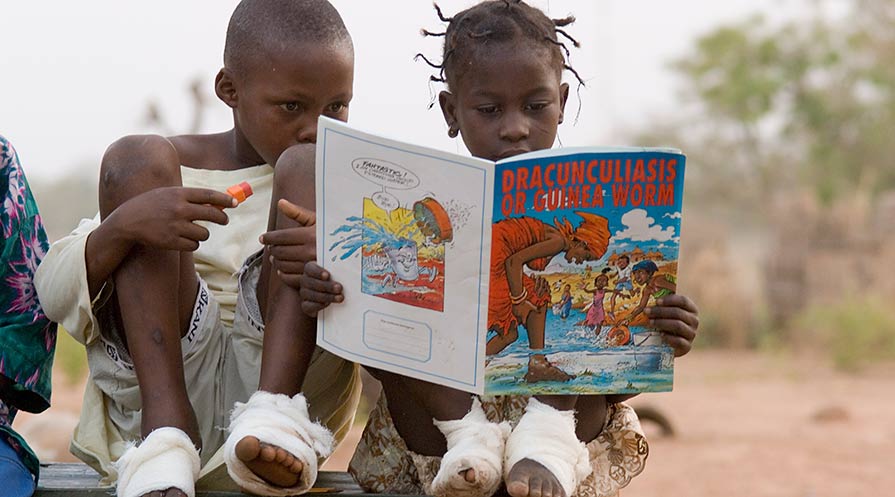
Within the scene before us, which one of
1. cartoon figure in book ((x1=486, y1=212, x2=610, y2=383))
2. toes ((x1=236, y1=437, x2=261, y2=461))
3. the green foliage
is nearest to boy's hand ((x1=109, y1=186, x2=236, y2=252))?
toes ((x1=236, y1=437, x2=261, y2=461))

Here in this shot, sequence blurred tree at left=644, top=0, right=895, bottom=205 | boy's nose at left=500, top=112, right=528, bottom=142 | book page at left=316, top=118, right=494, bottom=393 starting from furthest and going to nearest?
blurred tree at left=644, top=0, right=895, bottom=205 < boy's nose at left=500, top=112, right=528, bottom=142 < book page at left=316, top=118, right=494, bottom=393

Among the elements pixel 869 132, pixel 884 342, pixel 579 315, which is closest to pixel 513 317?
pixel 579 315

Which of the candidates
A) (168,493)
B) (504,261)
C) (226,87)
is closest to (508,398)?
(504,261)

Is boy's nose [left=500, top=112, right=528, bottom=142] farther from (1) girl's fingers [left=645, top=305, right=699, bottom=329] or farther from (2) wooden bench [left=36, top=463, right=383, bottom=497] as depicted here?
(2) wooden bench [left=36, top=463, right=383, bottom=497]

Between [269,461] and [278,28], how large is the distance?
96 centimetres

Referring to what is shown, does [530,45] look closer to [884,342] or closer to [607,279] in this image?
[607,279]

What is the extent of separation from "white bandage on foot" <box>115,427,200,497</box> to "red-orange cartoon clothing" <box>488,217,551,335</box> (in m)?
0.53

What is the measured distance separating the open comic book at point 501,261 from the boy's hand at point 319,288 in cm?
2

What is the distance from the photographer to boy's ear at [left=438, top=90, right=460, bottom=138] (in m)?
2.38

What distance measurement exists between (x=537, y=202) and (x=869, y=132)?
16823 millimetres

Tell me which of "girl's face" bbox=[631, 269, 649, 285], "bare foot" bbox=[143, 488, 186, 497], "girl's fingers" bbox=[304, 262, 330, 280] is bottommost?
"bare foot" bbox=[143, 488, 186, 497]

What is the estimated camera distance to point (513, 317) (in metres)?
1.85

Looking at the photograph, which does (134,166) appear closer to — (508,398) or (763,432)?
(508,398)

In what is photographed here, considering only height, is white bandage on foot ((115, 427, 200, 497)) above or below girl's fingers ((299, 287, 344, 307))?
below
